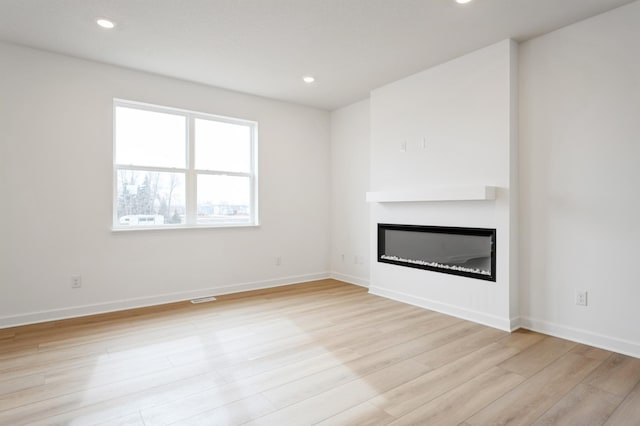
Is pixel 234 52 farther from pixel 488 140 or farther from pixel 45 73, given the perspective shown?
pixel 488 140

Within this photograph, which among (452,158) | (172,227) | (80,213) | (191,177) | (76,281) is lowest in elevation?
(76,281)

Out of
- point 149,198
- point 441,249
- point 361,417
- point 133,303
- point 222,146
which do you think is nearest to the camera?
point 361,417

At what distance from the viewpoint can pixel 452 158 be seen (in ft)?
11.7

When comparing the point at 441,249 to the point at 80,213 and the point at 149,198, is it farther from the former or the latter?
the point at 80,213

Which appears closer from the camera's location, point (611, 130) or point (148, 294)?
point (611, 130)

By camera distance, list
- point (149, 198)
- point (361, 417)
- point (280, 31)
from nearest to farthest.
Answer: point (361, 417)
point (280, 31)
point (149, 198)

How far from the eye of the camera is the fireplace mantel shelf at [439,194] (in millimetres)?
3154

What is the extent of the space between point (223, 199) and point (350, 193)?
181cm

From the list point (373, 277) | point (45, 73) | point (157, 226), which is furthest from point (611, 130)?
point (45, 73)

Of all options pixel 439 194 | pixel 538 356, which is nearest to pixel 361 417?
pixel 538 356

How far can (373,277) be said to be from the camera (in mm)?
4457

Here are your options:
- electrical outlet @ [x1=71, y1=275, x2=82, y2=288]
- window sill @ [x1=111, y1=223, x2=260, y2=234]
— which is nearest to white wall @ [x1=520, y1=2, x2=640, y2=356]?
window sill @ [x1=111, y1=223, x2=260, y2=234]

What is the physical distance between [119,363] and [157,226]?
1.86m

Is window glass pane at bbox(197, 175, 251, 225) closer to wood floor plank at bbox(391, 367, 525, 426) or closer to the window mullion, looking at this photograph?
the window mullion
